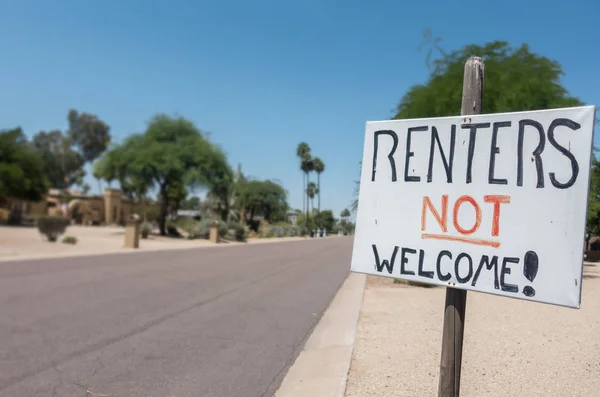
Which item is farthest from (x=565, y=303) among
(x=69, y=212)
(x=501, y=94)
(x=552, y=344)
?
(x=69, y=212)

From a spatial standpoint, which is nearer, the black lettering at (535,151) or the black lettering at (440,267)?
the black lettering at (535,151)

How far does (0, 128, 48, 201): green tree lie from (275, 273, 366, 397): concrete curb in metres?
37.9

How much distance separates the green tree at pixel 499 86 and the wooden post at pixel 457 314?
10.3 meters

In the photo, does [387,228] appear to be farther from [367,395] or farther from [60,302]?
[60,302]

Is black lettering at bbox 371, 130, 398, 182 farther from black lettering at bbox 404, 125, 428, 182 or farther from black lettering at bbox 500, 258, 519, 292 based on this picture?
black lettering at bbox 500, 258, 519, 292

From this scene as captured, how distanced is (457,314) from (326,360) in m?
3.55

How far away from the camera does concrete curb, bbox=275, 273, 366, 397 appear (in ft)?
16.6

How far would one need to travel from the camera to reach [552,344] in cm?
632

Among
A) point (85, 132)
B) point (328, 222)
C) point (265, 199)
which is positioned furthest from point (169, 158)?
point (85, 132)

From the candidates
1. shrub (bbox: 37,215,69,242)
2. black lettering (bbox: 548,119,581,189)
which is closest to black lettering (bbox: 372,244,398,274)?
black lettering (bbox: 548,119,581,189)

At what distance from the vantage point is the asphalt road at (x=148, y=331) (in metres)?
5.13

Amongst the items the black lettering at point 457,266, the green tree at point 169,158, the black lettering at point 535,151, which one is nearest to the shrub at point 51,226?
the green tree at point 169,158

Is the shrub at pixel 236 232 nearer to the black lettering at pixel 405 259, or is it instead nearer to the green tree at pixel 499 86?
the green tree at pixel 499 86

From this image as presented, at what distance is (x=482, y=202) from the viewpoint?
2.81 m
